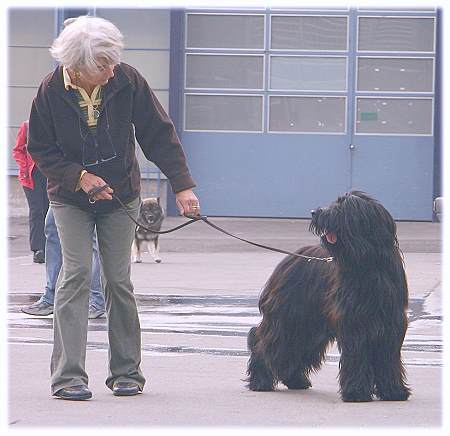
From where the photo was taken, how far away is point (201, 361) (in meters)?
8.12

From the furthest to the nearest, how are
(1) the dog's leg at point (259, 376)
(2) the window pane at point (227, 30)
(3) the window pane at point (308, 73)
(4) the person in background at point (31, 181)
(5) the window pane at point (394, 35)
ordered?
(2) the window pane at point (227, 30)
(3) the window pane at point (308, 73)
(5) the window pane at point (394, 35)
(4) the person in background at point (31, 181)
(1) the dog's leg at point (259, 376)

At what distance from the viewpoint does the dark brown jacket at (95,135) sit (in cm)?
669

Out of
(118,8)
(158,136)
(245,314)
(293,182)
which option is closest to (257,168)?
(293,182)

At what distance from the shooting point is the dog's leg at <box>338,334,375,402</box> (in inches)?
257

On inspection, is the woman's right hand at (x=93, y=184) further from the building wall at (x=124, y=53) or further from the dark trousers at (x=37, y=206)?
the building wall at (x=124, y=53)

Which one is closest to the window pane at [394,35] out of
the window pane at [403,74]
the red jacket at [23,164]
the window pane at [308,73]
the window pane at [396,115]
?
the window pane at [403,74]

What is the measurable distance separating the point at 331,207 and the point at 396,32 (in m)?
16.5

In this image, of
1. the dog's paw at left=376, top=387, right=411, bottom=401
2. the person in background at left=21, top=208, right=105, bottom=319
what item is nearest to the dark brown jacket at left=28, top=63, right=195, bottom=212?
the dog's paw at left=376, top=387, right=411, bottom=401

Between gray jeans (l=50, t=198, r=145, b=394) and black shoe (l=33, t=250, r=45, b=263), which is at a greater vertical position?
gray jeans (l=50, t=198, r=145, b=394)

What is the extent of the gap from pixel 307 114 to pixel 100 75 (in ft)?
53.7

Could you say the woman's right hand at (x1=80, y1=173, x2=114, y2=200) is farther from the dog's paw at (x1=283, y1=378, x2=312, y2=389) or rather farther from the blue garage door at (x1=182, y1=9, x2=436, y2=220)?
the blue garage door at (x1=182, y1=9, x2=436, y2=220)

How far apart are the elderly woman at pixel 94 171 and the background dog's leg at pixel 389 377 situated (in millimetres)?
1289

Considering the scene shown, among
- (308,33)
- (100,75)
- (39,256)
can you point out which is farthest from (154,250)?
(100,75)

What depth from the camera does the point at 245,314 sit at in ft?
35.3
